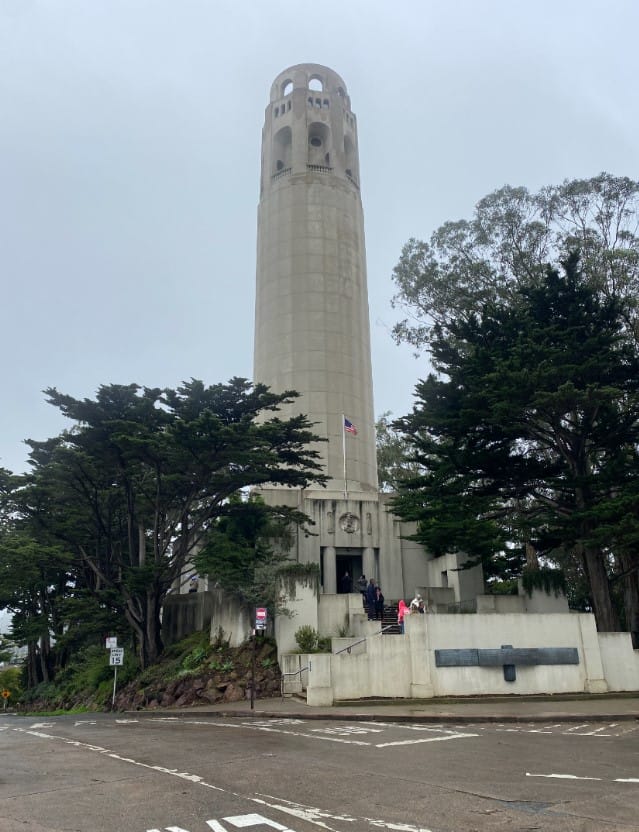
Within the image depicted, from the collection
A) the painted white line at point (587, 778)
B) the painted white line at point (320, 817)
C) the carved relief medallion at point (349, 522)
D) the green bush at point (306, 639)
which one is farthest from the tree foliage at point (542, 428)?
the painted white line at point (320, 817)

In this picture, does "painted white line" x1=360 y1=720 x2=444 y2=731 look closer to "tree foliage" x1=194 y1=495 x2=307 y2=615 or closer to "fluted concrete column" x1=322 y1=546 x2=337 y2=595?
"tree foliage" x1=194 y1=495 x2=307 y2=615

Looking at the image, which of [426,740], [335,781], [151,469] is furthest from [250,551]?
[335,781]

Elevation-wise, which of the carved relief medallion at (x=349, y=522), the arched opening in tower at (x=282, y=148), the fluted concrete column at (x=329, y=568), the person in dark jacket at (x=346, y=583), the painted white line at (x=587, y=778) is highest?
the arched opening in tower at (x=282, y=148)

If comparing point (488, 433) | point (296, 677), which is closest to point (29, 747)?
point (296, 677)

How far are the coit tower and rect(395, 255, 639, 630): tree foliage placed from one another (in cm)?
1465

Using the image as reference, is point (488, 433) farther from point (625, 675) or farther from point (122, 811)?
point (122, 811)

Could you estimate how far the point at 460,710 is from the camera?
16641mm

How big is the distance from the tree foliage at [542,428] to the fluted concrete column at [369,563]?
8433 millimetres

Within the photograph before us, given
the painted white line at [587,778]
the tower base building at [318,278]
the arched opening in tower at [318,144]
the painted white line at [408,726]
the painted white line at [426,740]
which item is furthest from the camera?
the arched opening in tower at [318,144]

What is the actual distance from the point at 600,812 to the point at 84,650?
37.6 metres

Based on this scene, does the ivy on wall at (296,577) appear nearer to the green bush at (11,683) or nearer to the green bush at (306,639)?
the green bush at (306,639)

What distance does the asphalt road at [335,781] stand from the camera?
6.73 meters

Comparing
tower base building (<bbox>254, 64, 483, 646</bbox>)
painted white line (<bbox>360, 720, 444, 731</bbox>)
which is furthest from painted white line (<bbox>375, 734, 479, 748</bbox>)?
tower base building (<bbox>254, 64, 483, 646</bbox>)

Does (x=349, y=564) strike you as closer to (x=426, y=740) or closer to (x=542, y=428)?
(x=542, y=428)
